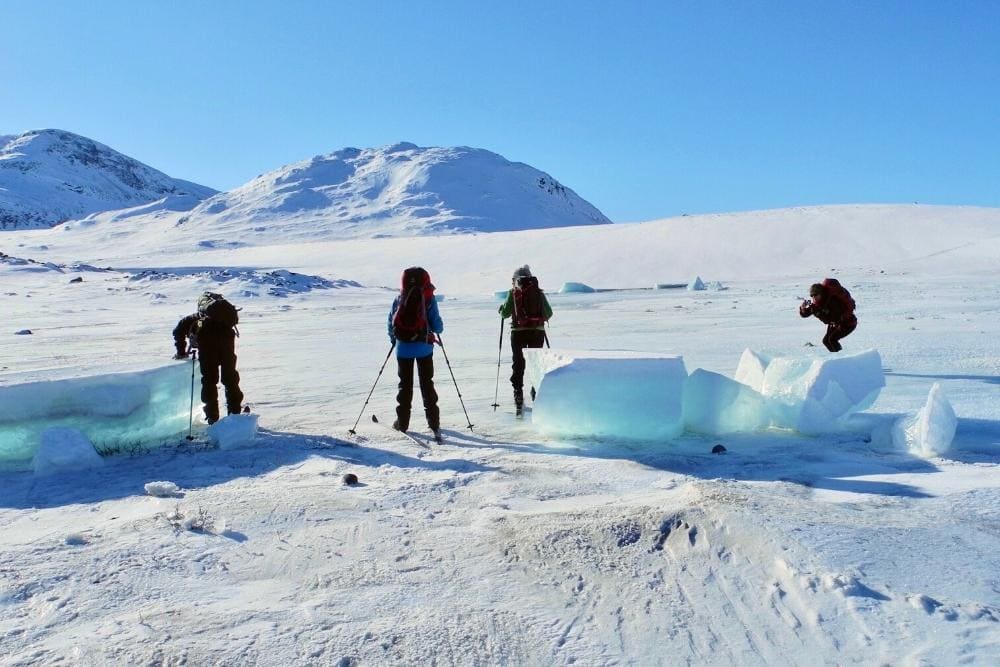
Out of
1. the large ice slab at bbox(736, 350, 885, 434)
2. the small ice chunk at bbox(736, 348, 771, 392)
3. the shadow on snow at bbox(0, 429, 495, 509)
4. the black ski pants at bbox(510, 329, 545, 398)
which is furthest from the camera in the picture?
the black ski pants at bbox(510, 329, 545, 398)

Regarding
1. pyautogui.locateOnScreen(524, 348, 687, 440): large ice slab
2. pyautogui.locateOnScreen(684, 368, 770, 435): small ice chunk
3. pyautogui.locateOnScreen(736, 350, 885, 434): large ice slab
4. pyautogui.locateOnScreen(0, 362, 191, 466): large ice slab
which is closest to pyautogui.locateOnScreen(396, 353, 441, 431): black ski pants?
pyautogui.locateOnScreen(524, 348, 687, 440): large ice slab

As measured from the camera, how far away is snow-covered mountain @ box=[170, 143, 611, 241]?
98.9 meters

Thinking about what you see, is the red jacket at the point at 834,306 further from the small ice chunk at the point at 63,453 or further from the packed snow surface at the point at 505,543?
the small ice chunk at the point at 63,453

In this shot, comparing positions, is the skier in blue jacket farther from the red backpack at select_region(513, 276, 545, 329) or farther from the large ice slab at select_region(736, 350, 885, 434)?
the large ice slab at select_region(736, 350, 885, 434)

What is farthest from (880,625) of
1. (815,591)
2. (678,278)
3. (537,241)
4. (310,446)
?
(537,241)

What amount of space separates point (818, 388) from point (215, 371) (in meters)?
5.04

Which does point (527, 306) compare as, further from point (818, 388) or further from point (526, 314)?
point (818, 388)

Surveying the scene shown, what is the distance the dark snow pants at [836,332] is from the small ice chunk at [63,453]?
23.0 feet

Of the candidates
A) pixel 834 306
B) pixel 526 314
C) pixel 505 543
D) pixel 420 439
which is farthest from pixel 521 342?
pixel 505 543

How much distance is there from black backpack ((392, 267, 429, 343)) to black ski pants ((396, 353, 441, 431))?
0.22m

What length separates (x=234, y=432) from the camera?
603 centimetres

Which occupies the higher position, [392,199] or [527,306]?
[392,199]

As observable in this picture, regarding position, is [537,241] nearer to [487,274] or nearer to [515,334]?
[487,274]

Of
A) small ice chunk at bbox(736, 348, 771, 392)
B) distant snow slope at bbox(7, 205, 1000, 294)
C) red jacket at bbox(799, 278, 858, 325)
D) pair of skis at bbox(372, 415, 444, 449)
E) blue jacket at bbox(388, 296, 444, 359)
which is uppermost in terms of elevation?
distant snow slope at bbox(7, 205, 1000, 294)
